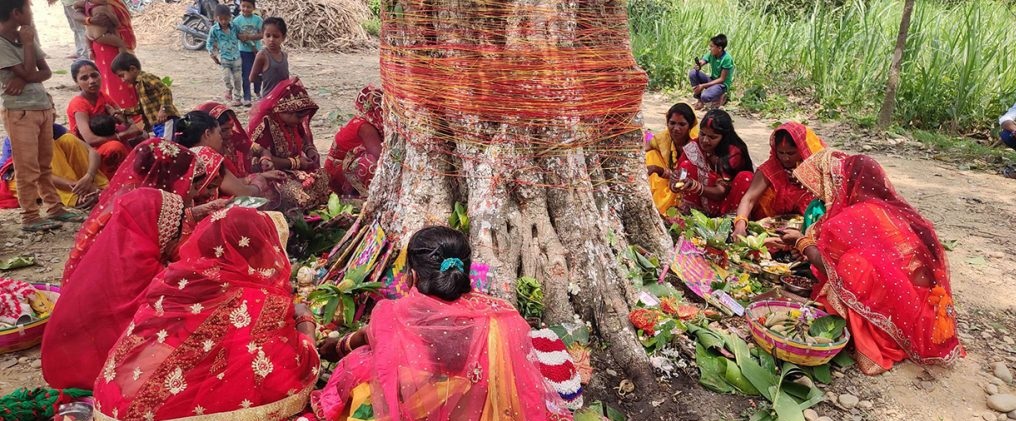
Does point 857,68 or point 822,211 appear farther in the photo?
point 857,68

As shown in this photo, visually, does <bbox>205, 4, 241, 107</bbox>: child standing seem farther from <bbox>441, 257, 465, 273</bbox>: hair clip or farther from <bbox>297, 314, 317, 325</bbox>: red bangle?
<bbox>441, 257, 465, 273</bbox>: hair clip

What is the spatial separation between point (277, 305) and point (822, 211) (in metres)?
3.17

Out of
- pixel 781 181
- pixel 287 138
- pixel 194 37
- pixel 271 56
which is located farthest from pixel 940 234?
pixel 194 37

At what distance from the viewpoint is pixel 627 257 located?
10.8 feet

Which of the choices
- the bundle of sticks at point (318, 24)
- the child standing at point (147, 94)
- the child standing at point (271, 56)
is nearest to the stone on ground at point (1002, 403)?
the child standing at point (147, 94)

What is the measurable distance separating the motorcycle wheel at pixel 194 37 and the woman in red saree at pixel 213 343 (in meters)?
12.3

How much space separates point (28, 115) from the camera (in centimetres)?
444

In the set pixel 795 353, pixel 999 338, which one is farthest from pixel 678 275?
pixel 999 338

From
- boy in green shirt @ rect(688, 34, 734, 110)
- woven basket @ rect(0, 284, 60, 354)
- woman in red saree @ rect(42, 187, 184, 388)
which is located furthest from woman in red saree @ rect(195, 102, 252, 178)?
boy in green shirt @ rect(688, 34, 734, 110)

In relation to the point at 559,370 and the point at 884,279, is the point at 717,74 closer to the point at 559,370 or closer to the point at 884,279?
the point at 884,279

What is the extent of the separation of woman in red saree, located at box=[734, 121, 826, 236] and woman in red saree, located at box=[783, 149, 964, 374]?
2.46ft

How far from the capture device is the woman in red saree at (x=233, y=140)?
177 inches

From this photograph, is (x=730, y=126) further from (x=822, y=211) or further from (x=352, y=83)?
(x=352, y=83)

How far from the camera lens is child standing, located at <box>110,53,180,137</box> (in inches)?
198
